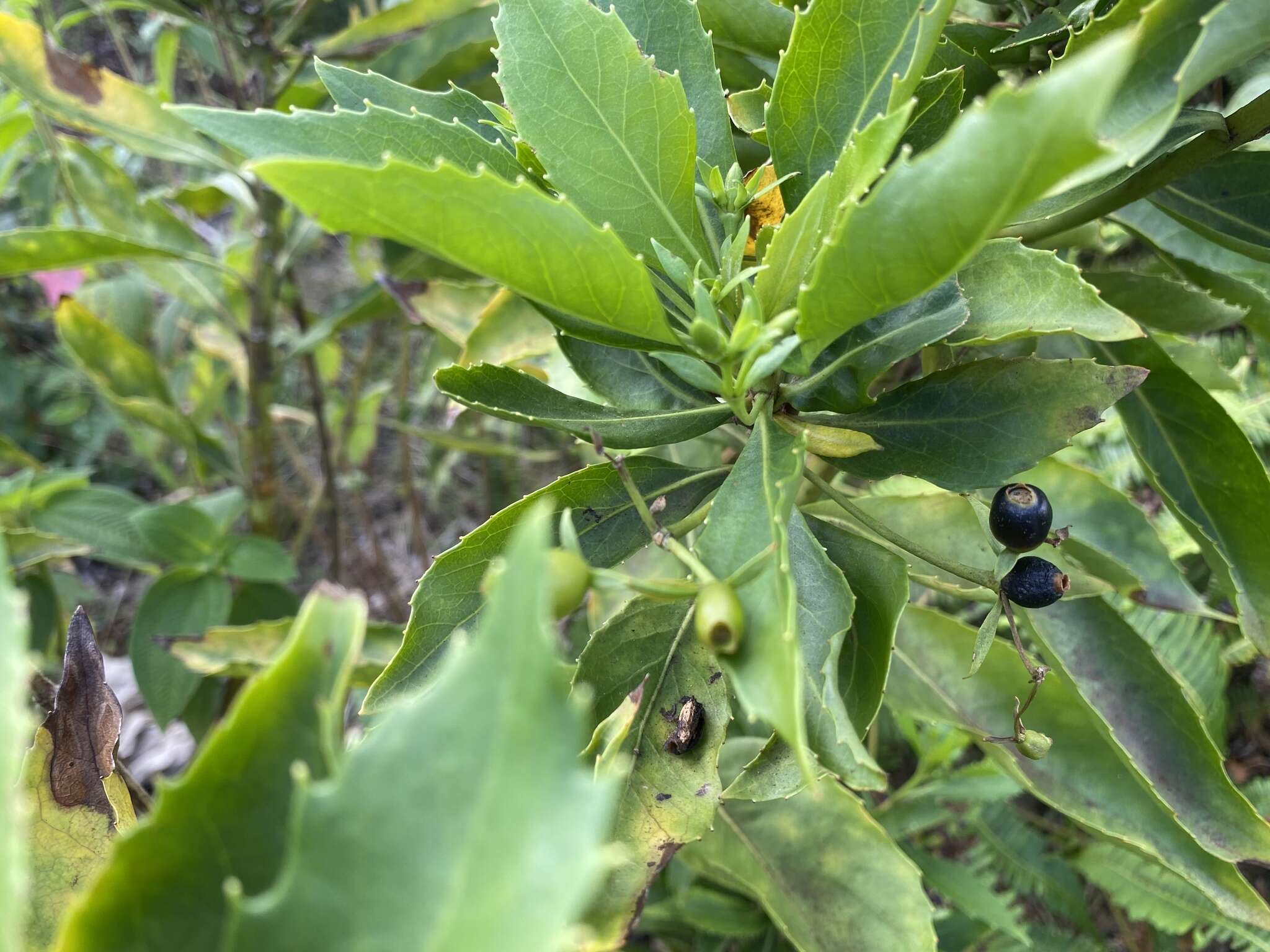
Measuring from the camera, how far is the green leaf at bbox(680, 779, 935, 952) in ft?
3.10

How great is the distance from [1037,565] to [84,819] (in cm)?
76

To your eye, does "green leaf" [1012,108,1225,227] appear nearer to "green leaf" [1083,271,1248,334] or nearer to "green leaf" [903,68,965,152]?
"green leaf" [903,68,965,152]

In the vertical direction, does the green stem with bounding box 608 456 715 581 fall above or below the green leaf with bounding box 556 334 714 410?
above

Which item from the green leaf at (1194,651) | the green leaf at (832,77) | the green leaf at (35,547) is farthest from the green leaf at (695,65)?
the green leaf at (1194,651)

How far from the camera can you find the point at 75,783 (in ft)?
2.21

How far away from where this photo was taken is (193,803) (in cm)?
39

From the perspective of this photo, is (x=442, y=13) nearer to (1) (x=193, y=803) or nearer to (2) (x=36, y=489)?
(2) (x=36, y=489)

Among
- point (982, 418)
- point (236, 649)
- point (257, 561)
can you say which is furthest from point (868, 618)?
point (257, 561)

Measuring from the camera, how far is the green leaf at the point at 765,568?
0.44m

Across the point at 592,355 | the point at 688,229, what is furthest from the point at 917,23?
the point at 592,355

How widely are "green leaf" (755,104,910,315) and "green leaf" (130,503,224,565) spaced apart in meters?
1.23

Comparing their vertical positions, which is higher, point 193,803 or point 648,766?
point 193,803

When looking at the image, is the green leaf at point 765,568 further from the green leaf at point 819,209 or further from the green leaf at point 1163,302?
the green leaf at point 1163,302

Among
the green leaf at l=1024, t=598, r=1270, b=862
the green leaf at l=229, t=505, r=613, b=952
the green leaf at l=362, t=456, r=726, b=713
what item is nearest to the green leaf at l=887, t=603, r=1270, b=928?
the green leaf at l=1024, t=598, r=1270, b=862
